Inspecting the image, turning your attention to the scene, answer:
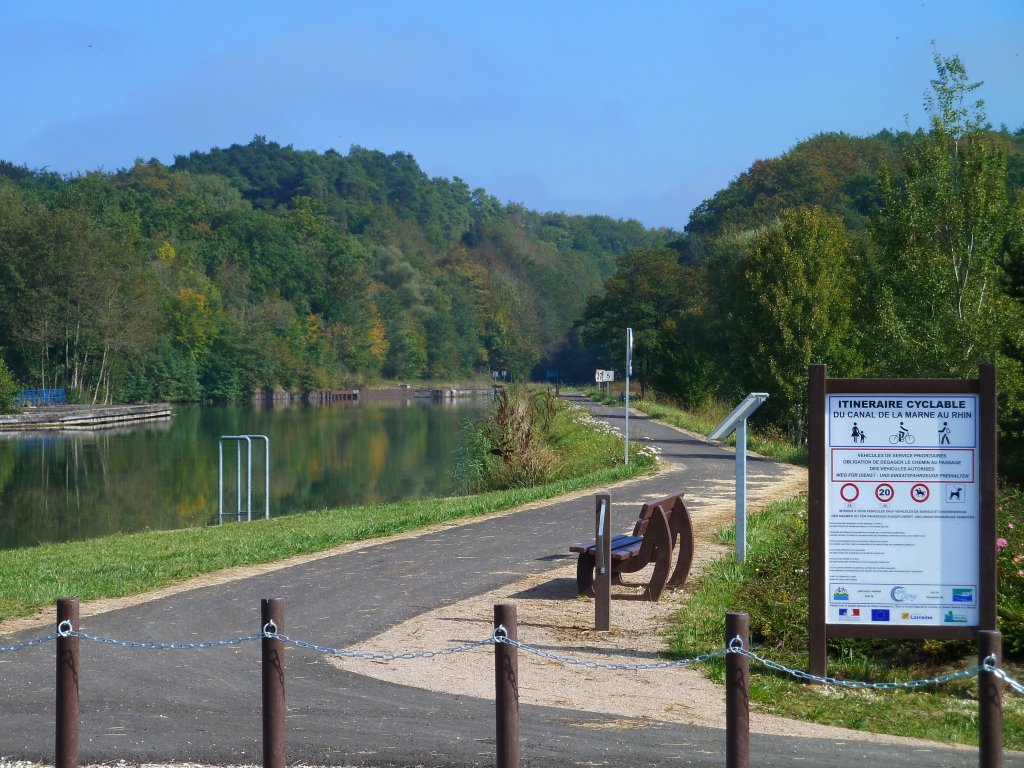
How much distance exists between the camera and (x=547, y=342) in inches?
6004

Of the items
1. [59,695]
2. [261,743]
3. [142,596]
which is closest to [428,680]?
[261,743]

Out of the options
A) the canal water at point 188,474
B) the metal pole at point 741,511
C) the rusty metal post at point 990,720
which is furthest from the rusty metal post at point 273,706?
the canal water at point 188,474

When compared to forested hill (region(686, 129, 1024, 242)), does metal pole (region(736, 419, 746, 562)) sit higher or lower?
lower

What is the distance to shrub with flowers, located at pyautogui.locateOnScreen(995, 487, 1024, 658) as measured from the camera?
855cm

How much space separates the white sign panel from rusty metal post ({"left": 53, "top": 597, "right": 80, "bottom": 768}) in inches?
184

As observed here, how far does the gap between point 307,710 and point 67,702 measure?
1.62 meters

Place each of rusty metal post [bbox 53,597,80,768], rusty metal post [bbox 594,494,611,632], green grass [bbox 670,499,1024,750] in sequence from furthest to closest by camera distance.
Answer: rusty metal post [bbox 594,494,611,632] < green grass [bbox 670,499,1024,750] < rusty metal post [bbox 53,597,80,768]

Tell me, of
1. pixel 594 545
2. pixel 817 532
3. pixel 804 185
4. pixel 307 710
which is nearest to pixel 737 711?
pixel 817 532

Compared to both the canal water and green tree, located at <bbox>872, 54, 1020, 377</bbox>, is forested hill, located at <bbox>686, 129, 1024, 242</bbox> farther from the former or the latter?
green tree, located at <bbox>872, 54, 1020, 377</bbox>

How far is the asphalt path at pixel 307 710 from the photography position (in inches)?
260

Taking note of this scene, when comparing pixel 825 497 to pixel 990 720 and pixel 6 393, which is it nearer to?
pixel 990 720

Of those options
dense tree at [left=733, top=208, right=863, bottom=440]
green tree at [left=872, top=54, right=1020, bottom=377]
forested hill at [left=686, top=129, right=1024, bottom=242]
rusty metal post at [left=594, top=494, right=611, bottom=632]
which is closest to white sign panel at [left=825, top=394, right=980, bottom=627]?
rusty metal post at [left=594, top=494, right=611, bottom=632]

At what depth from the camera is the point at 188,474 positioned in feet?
116

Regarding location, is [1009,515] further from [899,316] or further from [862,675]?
[899,316]
